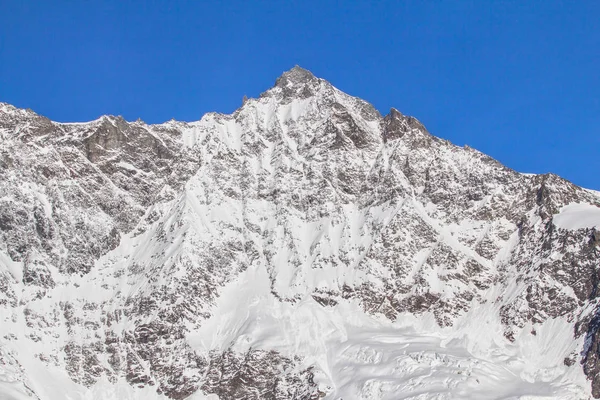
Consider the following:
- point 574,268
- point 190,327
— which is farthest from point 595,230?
point 190,327

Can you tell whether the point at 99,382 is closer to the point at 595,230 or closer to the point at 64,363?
the point at 64,363

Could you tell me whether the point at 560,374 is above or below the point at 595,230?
below

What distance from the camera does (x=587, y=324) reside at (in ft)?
585

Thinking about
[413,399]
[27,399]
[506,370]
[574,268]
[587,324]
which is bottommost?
[27,399]

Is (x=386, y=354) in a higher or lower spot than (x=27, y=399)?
higher

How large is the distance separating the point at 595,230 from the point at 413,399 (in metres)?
67.0

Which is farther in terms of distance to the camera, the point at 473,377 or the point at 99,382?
the point at 99,382

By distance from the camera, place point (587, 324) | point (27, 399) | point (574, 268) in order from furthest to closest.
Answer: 1. point (574, 268)
2. point (587, 324)
3. point (27, 399)

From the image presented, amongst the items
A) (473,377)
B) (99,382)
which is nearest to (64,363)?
(99,382)

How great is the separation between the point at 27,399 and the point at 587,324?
119931 millimetres

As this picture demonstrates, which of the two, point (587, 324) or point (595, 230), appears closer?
point (587, 324)

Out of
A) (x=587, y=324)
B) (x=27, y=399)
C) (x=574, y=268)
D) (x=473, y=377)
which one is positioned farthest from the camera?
(x=574, y=268)

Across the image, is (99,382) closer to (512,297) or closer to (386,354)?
(386,354)

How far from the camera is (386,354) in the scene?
179 m
